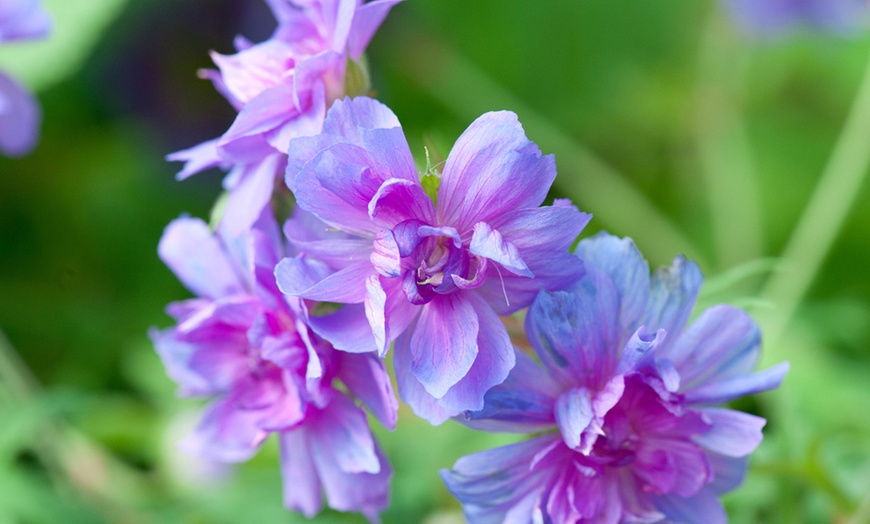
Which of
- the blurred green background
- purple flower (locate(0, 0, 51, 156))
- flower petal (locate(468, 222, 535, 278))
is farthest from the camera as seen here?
the blurred green background

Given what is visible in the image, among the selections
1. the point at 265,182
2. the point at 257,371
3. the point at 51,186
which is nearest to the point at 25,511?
the point at 257,371

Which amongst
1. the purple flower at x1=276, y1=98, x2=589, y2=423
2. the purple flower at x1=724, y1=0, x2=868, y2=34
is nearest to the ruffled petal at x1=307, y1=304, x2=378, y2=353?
the purple flower at x1=276, y1=98, x2=589, y2=423

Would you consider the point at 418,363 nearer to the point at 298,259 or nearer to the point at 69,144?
the point at 298,259

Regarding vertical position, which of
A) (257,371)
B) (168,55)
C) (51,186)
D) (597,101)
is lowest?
(51,186)

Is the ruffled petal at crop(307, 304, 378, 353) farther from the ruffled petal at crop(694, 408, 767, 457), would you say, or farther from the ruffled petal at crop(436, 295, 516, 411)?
the ruffled petal at crop(694, 408, 767, 457)

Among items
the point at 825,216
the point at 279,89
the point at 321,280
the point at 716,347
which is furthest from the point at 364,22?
the point at 825,216

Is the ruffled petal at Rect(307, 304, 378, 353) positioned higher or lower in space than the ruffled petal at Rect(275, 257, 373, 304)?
lower
